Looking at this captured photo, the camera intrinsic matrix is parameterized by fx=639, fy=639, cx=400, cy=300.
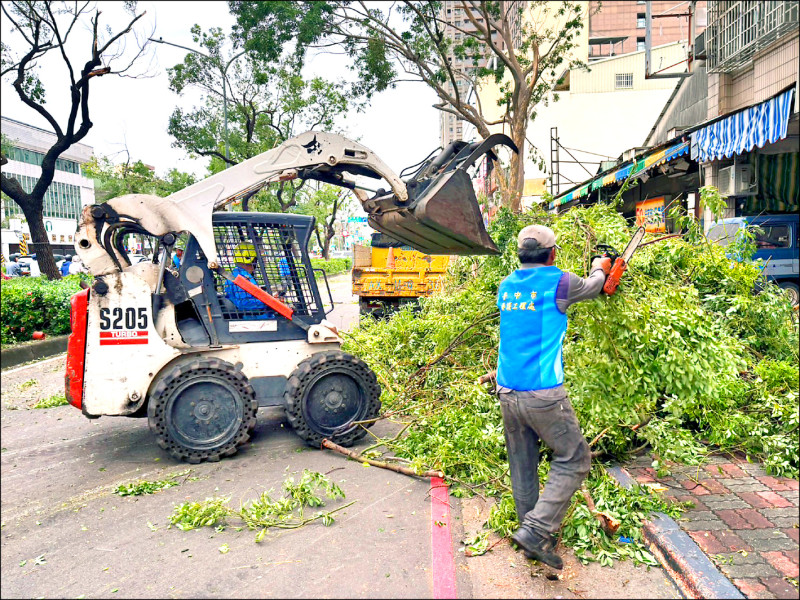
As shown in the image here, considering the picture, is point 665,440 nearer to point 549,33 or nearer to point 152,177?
point 549,33

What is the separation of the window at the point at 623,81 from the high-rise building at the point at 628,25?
132cm

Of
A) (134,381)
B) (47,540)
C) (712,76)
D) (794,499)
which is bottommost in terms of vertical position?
(47,540)

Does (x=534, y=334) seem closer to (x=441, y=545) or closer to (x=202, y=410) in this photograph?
(x=441, y=545)

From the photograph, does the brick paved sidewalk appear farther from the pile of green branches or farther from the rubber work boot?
the rubber work boot

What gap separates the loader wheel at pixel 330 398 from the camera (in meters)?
6.19

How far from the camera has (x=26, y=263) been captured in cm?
3403

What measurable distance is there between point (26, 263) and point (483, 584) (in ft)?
120

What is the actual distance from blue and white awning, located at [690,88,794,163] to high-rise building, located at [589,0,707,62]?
667cm

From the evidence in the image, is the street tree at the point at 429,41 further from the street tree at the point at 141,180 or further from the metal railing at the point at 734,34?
the street tree at the point at 141,180

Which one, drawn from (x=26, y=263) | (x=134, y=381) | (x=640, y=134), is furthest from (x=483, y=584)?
(x=26, y=263)

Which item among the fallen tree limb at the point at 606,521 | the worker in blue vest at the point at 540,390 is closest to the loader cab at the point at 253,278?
the worker in blue vest at the point at 540,390

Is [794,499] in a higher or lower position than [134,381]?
lower

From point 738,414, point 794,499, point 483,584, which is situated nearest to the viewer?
point 483,584

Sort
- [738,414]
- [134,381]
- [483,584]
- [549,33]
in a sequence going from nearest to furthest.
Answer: [483,584] → [738,414] → [134,381] → [549,33]
